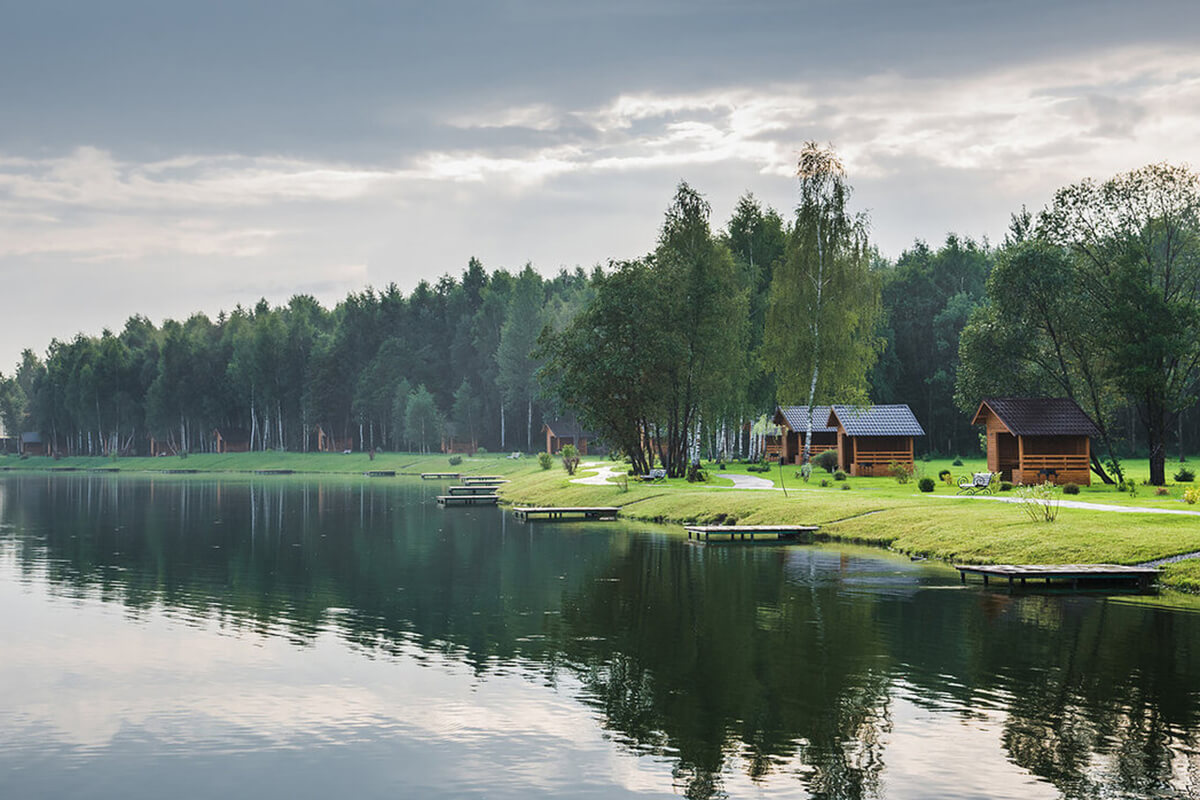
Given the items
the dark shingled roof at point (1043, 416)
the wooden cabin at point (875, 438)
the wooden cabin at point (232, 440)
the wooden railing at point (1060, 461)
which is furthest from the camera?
the wooden cabin at point (232, 440)

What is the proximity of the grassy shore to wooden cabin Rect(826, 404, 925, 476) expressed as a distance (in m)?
2.62

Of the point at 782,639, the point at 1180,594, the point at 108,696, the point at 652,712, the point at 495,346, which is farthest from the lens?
the point at 495,346

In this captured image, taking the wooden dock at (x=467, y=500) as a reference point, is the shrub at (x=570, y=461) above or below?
above

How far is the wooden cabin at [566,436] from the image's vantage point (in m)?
126

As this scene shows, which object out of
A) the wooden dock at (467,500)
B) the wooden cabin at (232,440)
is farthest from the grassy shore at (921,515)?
the wooden cabin at (232,440)

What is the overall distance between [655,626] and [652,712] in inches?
328

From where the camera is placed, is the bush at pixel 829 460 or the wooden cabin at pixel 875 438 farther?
the bush at pixel 829 460

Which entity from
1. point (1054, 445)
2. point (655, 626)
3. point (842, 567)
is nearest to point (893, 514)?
point (842, 567)

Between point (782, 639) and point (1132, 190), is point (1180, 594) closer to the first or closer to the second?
point (782, 639)

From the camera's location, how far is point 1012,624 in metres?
26.5

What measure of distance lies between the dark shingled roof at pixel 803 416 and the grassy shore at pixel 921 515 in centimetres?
434

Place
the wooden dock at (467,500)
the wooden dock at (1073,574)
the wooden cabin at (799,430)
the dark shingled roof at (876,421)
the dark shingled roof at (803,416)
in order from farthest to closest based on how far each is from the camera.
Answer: the wooden cabin at (799,430)
the dark shingled roof at (803,416)
the wooden dock at (467,500)
the dark shingled roof at (876,421)
the wooden dock at (1073,574)

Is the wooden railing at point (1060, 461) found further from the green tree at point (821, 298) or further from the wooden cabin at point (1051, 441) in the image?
the green tree at point (821, 298)

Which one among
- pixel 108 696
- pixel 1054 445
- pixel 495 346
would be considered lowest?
pixel 108 696
